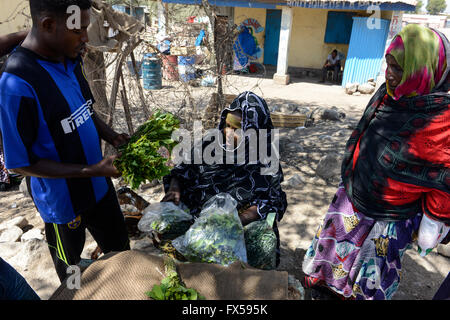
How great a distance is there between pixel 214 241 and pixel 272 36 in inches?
580

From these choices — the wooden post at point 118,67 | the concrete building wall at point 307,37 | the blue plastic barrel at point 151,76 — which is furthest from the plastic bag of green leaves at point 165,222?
the concrete building wall at point 307,37

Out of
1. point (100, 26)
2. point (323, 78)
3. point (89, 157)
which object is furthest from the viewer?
point (323, 78)

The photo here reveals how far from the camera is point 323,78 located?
13.4 metres

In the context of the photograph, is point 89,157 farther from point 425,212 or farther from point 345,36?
point 345,36

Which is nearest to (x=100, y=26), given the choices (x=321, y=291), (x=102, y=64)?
(x=102, y=64)

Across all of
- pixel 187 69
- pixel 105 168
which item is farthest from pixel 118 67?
pixel 105 168

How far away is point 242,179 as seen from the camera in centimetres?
259

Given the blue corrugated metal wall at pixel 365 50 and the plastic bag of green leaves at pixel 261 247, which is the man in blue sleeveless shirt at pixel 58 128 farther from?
the blue corrugated metal wall at pixel 365 50

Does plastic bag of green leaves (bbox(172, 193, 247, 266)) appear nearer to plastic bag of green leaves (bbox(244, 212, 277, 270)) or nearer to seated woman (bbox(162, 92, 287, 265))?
plastic bag of green leaves (bbox(244, 212, 277, 270))

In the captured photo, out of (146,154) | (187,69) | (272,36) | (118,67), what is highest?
(272,36)

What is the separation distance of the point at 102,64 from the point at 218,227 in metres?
2.75

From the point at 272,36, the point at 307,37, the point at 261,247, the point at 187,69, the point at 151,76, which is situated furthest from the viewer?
the point at 272,36

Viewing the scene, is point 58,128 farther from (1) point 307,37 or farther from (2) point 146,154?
(1) point 307,37
